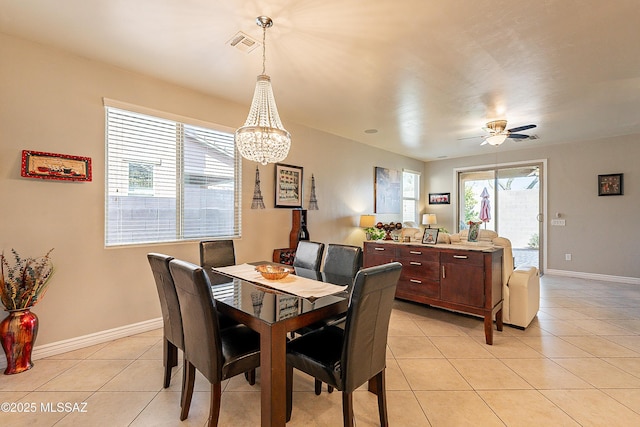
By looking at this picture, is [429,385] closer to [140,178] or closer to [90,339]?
[90,339]

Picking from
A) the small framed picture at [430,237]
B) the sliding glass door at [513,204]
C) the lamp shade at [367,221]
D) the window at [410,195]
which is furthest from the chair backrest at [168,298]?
the sliding glass door at [513,204]

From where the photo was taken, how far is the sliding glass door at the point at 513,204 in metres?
6.20

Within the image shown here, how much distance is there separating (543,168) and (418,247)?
4521 mm

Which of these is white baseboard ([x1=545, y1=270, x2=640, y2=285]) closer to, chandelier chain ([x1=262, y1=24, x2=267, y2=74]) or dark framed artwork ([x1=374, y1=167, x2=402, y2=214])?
dark framed artwork ([x1=374, y1=167, x2=402, y2=214])

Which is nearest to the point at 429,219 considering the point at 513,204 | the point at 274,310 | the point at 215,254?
the point at 513,204

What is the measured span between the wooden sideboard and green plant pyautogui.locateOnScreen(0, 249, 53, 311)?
3.41 metres

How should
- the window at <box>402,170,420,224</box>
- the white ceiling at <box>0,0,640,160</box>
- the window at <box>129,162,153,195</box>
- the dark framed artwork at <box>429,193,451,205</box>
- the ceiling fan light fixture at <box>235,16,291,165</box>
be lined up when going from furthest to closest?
the dark framed artwork at <box>429,193,451,205</box>, the window at <box>402,170,420,224</box>, the window at <box>129,162,153,195</box>, the ceiling fan light fixture at <box>235,16,291,165</box>, the white ceiling at <box>0,0,640,160</box>

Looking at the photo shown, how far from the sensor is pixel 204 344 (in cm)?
156

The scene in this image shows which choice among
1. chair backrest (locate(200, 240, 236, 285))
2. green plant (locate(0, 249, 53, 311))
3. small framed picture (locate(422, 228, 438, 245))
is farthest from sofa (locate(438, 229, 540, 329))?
green plant (locate(0, 249, 53, 311))

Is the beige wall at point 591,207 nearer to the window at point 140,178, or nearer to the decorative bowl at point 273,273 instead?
the decorative bowl at point 273,273

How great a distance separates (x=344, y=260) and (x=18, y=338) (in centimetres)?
263

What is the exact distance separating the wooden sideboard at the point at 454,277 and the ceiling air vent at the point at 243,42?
260cm

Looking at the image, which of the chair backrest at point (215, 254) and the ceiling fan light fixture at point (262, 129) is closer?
the ceiling fan light fixture at point (262, 129)

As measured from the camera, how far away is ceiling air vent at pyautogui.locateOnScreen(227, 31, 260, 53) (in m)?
2.33
